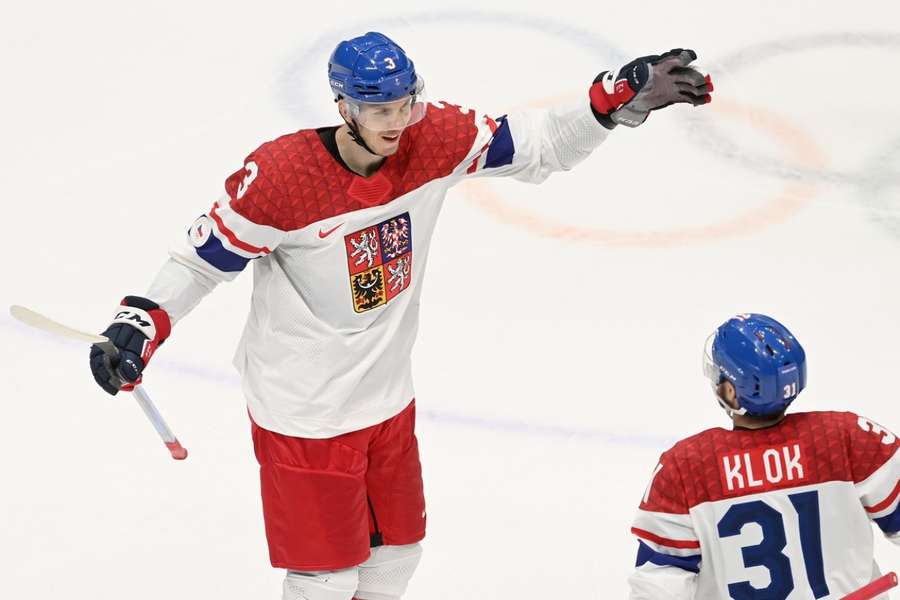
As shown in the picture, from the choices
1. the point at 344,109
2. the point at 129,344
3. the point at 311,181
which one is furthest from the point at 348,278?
the point at 129,344

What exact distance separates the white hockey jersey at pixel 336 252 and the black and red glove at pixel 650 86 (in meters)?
0.06

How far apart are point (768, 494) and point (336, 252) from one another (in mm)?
1049

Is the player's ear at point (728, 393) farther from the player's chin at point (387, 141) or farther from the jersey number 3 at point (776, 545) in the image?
the player's chin at point (387, 141)

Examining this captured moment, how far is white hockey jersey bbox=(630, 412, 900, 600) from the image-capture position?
2.55 m

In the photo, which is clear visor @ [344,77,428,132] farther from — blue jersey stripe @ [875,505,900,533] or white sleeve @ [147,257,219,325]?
blue jersey stripe @ [875,505,900,533]

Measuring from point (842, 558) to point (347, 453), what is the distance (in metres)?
1.14

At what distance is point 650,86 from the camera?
10.7ft

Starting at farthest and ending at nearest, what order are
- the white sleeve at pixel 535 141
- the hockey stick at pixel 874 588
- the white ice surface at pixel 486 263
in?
the white ice surface at pixel 486 263, the white sleeve at pixel 535 141, the hockey stick at pixel 874 588

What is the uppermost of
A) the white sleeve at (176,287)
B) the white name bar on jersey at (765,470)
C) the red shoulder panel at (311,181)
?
the red shoulder panel at (311,181)

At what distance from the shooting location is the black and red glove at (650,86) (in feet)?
10.7

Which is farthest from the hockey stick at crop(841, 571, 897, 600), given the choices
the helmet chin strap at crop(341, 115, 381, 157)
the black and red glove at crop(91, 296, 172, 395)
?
the black and red glove at crop(91, 296, 172, 395)

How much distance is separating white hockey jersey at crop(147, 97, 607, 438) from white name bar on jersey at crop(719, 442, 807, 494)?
3.14 feet

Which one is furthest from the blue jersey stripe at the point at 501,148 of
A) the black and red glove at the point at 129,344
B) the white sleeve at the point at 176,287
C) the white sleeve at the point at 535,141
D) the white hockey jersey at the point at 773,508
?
the white hockey jersey at the point at 773,508

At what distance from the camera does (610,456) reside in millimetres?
4332
